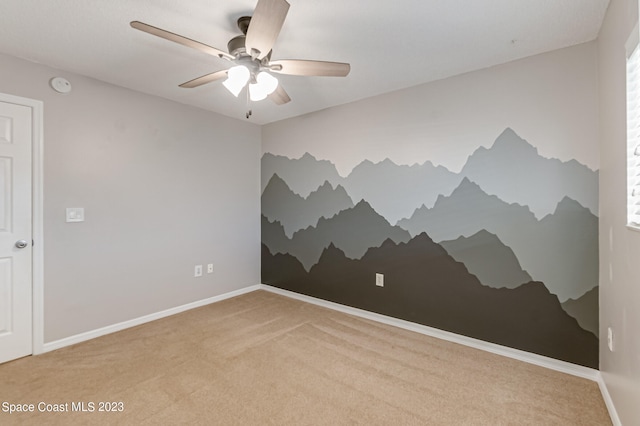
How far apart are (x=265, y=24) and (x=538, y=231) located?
238cm

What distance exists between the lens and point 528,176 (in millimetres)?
2330

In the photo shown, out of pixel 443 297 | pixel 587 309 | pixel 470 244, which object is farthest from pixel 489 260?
pixel 587 309

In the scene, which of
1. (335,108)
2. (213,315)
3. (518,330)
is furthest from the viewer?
(335,108)

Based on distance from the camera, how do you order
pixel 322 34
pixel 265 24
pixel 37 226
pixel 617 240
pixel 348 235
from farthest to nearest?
pixel 348 235, pixel 37 226, pixel 322 34, pixel 617 240, pixel 265 24

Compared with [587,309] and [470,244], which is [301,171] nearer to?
[470,244]

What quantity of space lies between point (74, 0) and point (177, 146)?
173 centimetres

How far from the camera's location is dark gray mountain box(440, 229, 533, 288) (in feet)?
7.91

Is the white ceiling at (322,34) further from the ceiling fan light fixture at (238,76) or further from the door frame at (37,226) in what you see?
the door frame at (37,226)

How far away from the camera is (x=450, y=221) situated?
107 inches

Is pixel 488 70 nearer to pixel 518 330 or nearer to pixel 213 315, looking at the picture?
pixel 518 330

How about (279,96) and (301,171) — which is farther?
(301,171)

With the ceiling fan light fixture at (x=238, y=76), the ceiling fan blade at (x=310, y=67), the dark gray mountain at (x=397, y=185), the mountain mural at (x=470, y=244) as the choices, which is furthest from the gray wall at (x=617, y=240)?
the ceiling fan light fixture at (x=238, y=76)

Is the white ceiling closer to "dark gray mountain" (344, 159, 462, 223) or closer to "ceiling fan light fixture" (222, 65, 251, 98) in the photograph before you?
"ceiling fan light fixture" (222, 65, 251, 98)

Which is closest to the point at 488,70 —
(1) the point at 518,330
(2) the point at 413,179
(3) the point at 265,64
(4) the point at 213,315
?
(2) the point at 413,179
